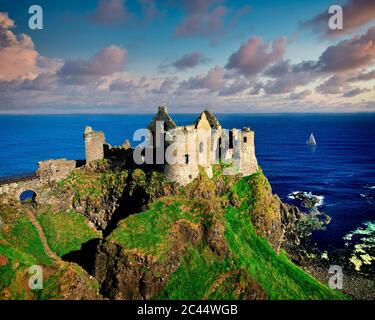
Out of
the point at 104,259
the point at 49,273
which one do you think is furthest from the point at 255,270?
the point at 49,273

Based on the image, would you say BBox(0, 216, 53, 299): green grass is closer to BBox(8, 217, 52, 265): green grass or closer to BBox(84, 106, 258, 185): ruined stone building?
BBox(8, 217, 52, 265): green grass

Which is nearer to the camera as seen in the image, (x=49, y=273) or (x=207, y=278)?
(x=49, y=273)

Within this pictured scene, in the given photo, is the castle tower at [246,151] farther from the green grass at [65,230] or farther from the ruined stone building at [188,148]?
the green grass at [65,230]

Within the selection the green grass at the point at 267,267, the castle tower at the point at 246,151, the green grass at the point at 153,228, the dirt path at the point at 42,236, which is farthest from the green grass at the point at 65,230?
the castle tower at the point at 246,151

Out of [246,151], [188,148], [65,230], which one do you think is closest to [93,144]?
[65,230]
